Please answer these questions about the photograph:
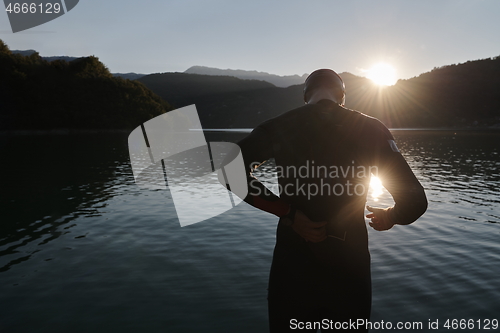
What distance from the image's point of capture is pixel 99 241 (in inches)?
354

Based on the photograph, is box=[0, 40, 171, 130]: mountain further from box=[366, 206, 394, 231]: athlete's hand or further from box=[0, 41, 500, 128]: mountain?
box=[366, 206, 394, 231]: athlete's hand

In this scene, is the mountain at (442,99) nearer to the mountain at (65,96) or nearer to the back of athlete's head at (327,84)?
the mountain at (65,96)

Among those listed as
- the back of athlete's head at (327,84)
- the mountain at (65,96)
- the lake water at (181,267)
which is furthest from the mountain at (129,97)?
the back of athlete's head at (327,84)

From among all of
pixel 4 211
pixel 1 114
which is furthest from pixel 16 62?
pixel 4 211

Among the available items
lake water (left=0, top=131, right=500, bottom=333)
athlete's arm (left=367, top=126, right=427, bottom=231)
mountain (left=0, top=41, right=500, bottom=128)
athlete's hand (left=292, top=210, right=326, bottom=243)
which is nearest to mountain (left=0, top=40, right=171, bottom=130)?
mountain (left=0, top=41, right=500, bottom=128)

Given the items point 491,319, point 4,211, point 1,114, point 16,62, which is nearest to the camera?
point 491,319

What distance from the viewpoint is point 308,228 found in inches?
87.7

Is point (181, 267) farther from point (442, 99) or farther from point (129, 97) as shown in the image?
point (442, 99)

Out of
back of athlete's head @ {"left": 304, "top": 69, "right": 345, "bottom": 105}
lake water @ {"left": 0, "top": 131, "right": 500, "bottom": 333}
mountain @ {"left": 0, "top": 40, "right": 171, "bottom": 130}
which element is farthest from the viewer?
mountain @ {"left": 0, "top": 40, "right": 171, "bottom": 130}

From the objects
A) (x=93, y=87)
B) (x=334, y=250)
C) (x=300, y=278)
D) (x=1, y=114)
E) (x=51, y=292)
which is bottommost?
(x=51, y=292)

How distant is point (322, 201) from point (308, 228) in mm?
213

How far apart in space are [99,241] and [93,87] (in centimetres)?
11378

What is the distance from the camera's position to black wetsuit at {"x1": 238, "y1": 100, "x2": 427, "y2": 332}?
2246 millimetres

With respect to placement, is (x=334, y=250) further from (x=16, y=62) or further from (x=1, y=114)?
(x=16, y=62)
